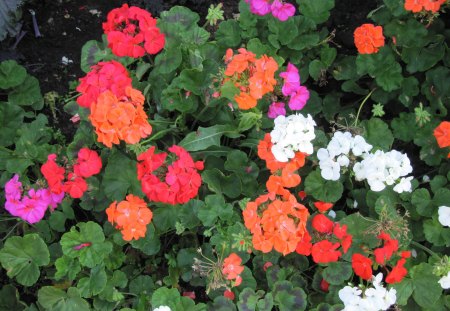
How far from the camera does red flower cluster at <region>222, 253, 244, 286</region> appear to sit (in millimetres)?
2096

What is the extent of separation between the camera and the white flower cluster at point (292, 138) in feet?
6.52

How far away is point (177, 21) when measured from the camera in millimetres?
2533

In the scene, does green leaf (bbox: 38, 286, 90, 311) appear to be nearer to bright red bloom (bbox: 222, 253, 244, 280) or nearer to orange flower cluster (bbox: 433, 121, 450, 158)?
bright red bloom (bbox: 222, 253, 244, 280)

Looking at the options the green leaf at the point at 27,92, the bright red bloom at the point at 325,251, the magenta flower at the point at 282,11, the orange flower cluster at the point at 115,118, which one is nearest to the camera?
the orange flower cluster at the point at 115,118

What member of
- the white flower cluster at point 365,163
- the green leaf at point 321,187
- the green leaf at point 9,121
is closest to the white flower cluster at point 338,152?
the white flower cluster at point 365,163

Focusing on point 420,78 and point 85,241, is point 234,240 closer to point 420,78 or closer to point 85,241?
point 85,241

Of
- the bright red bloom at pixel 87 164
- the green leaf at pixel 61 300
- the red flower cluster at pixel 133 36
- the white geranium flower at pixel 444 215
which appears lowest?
the green leaf at pixel 61 300

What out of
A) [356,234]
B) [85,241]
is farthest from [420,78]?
[85,241]

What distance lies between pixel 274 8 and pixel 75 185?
112cm

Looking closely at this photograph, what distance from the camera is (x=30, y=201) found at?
7.33 ft

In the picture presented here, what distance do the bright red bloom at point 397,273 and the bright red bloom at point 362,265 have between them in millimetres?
72

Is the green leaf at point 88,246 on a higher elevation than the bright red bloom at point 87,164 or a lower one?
lower

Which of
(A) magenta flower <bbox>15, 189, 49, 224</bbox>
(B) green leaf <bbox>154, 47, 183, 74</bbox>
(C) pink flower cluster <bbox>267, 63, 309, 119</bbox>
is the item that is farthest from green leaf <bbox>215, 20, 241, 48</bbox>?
(A) magenta flower <bbox>15, 189, 49, 224</bbox>

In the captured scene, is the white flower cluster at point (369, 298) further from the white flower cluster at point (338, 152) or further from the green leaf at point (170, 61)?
the green leaf at point (170, 61)
